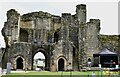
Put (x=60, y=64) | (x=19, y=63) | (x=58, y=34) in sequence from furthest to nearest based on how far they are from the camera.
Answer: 1. (x=58, y=34)
2. (x=19, y=63)
3. (x=60, y=64)

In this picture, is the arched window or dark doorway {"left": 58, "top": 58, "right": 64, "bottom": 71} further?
the arched window

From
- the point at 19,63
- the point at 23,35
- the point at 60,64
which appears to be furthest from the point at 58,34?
the point at 19,63

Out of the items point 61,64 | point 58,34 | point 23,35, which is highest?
point 58,34

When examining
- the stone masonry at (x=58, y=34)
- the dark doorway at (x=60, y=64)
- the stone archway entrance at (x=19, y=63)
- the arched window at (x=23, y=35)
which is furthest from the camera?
the arched window at (x=23, y=35)

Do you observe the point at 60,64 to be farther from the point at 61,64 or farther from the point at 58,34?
the point at 58,34

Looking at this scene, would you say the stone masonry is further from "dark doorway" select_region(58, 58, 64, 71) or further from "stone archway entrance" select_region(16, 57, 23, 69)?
"stone archway entrance" select_region(16, 57, 23, 69)

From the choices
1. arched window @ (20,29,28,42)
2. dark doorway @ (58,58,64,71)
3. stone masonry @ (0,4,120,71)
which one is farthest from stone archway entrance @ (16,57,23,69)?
arched window @ (20,29,28,42)

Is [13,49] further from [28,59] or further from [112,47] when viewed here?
[112,47]

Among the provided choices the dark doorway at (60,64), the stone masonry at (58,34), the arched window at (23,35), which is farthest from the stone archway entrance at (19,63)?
the arched window at (23,35)

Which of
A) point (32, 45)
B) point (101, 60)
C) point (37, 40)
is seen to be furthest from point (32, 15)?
point (101, 60)

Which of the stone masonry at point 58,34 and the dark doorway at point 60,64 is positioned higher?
the stone masonry at point 58,34

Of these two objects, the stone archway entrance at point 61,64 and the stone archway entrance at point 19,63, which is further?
the stone archway entrance at point 19,63

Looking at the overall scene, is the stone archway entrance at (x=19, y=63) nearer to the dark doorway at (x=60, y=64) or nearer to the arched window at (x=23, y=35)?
the dark doorway at (x=60, y=64)

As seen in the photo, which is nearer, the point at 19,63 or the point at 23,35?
the point at 19,63
